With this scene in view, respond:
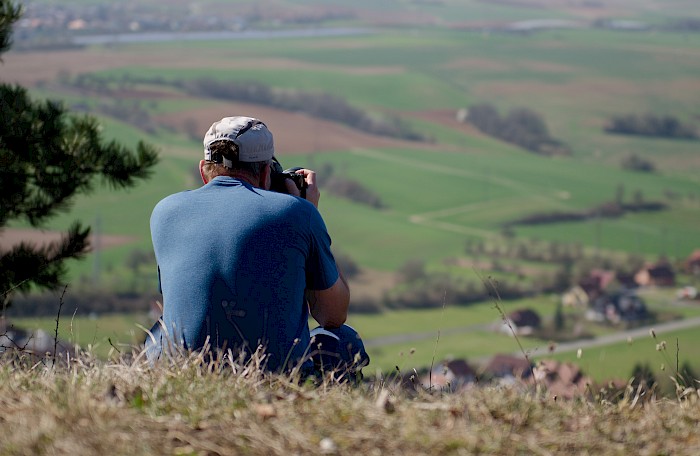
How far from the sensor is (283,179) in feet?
14.5

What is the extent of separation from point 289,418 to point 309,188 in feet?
5.24

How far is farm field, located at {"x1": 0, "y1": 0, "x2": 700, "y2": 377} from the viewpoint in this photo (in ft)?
187

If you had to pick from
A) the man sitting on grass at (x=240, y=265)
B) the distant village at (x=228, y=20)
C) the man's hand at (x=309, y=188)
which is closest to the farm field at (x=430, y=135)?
the distant village at (x=228, y=20)

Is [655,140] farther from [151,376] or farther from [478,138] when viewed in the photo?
[151,376]

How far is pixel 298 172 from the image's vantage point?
4527 mm

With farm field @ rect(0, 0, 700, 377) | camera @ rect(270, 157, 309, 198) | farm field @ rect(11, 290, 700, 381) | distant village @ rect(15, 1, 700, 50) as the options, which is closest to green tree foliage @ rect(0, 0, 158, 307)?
camera @ rect(270, 157, 309, 198)

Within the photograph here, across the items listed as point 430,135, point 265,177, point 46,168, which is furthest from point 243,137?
point 430,135

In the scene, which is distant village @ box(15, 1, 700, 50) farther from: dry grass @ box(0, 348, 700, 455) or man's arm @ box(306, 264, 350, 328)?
dry grass @ box(0, 348, 700, 455)

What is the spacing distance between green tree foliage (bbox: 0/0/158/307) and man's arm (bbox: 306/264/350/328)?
14.6 feet

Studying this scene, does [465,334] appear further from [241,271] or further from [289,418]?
[289,418]

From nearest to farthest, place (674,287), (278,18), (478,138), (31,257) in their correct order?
1. (31,257)
2. (674,287)
3. (478,138)
4. (278,18)

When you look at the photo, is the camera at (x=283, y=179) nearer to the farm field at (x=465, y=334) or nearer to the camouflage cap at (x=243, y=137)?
the camouflage cap at (x=243, y=137)

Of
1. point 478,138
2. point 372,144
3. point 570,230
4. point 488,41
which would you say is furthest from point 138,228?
point 488,41

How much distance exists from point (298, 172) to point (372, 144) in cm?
8128
